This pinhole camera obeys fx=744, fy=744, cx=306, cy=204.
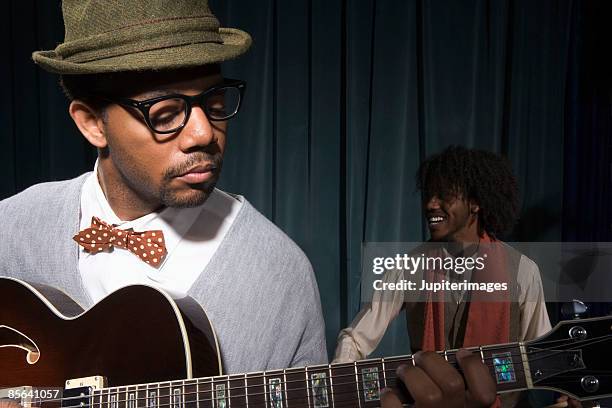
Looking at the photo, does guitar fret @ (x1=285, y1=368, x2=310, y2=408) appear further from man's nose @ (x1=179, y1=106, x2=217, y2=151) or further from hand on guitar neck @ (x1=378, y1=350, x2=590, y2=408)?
man's nose @ (x1=179, y1=106, x2=217, y2=151)

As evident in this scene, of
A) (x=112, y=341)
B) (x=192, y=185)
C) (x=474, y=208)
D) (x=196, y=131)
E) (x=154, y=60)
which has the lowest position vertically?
(x=112, y=341)

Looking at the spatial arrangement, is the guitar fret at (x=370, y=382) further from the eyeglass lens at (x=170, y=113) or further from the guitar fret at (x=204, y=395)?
the eyeglass lens at (x=170, y=113)

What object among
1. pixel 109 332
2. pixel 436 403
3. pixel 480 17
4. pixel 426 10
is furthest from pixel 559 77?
pixel 109 332

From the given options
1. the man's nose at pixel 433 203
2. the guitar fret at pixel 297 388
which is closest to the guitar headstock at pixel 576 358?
the guitar fret at pixel 297 388

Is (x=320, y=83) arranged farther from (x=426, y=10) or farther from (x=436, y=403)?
(x=436, y=403)

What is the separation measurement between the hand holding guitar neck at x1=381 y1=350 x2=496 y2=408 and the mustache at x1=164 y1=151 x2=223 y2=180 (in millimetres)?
508

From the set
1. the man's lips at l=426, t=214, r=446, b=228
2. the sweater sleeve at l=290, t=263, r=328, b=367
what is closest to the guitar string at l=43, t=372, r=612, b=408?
the sweater sleeve at l=290, t=263, r=328, b=367

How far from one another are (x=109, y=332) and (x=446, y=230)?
44.4 inches

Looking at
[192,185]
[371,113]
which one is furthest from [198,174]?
[371,113]

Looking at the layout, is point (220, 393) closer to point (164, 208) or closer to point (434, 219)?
point (164, 208)

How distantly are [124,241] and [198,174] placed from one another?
0.86 feet

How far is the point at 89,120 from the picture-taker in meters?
1.46

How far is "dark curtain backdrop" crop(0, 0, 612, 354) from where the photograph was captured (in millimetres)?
2088

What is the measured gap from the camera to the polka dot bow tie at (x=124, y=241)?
4.99ft
